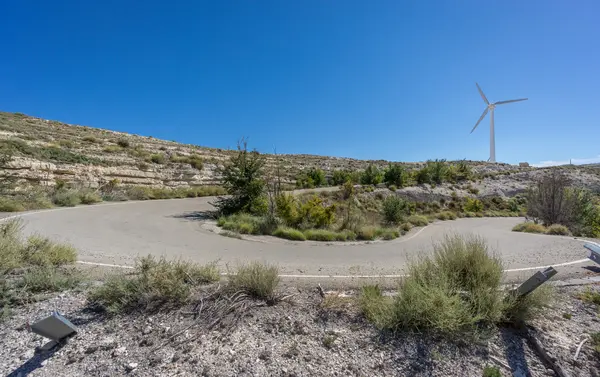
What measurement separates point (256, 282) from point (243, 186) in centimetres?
1193

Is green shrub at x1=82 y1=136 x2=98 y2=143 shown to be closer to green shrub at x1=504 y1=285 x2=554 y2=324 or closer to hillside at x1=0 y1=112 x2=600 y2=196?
hillside at x1=0 y1=112 x2=600 y2=196

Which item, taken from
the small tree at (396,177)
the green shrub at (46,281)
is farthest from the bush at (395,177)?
the green shrub at (46,281)

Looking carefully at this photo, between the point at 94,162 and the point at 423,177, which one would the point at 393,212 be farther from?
the point at 94,162

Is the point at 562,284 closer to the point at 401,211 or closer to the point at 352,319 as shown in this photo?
the point at 352,319

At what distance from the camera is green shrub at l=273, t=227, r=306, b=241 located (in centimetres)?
1103

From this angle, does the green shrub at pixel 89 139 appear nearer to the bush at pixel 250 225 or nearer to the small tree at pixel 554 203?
the bush at pixel 250 225

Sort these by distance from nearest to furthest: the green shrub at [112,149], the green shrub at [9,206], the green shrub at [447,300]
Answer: the green shrub at [447,300] < the green shrub at [9,206] < the green shrub at [112,149]

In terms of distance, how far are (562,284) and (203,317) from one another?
288 inches

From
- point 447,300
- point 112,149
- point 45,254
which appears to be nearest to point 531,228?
point 447,300

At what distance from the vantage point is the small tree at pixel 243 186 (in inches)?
627

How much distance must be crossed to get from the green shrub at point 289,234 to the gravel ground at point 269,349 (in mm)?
6661

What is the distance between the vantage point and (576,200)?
1861 centimetres

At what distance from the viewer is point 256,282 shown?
15.3 feet

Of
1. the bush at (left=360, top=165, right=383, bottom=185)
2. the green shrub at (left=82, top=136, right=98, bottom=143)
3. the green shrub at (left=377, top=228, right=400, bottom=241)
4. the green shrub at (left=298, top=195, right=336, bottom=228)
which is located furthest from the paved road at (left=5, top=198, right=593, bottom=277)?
the green shrub at (left=82, top=136, right=98, bottom=143)
